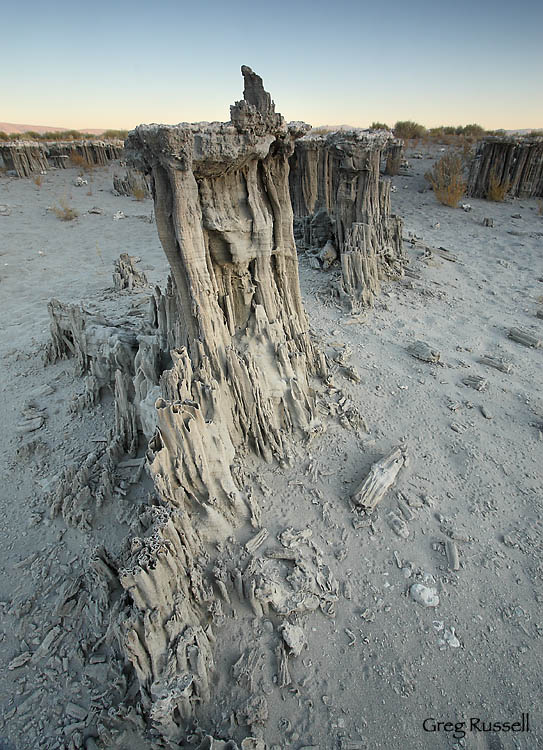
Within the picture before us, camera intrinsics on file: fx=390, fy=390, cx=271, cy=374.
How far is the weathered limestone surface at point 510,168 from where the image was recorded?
51.8 ft

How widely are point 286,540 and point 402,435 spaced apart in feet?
6.66

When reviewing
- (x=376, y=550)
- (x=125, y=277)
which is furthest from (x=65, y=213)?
(x=376, y=550)

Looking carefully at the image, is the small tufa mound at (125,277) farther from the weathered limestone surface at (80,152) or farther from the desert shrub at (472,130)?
the desert shrub at (472,130)

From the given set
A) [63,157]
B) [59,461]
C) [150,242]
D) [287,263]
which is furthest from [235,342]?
[63,157]

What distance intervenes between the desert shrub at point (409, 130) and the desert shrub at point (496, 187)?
45.1 feet

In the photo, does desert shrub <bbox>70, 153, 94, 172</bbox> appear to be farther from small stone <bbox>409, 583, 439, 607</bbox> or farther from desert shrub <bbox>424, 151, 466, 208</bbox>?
small stone <bbox>409, 583, 439, 607</bbox>

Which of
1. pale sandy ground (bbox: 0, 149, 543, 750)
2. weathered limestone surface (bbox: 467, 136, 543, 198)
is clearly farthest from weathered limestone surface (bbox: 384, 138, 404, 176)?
pale sandy ground (bbox: 0, 149, 543, 750)

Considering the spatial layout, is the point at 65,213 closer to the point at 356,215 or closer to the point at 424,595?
the point at 356,215

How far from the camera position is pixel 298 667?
290 cm

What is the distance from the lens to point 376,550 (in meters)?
3.62

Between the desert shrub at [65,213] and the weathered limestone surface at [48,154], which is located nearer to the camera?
the desert shrub at [65,213]

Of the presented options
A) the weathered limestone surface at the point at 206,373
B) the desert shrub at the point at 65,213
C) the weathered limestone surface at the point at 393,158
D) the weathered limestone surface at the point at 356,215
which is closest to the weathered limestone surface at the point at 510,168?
the weathered limestone surface at the point at 393,158

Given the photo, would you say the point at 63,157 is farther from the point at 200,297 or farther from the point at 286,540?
the point at 286,540

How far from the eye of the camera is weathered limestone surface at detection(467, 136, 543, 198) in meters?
15.8
